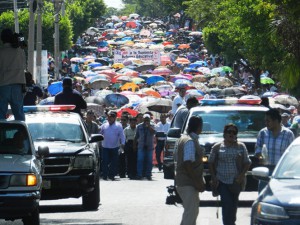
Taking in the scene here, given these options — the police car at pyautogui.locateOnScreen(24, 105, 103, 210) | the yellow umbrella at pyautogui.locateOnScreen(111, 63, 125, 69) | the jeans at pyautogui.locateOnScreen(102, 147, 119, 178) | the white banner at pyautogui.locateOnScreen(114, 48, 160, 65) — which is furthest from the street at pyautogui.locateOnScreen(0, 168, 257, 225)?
the yellow umbrella at pyautogui.locateOnScreen(111, 63, 125, 69)

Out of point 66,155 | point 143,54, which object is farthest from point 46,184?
point 143,54

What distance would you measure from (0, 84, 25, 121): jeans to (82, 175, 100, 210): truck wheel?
85.0 inches

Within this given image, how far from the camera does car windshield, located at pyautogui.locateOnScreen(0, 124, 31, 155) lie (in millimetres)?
16375

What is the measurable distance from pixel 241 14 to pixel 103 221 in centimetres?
2731

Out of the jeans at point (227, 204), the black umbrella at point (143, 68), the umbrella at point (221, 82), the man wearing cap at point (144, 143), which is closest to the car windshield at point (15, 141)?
the jeans at point (227, 204)

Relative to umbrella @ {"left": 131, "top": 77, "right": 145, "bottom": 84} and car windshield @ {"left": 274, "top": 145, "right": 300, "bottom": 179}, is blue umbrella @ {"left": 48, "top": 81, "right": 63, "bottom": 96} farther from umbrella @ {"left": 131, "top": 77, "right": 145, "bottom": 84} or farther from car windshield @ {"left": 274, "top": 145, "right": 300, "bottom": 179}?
car windshield @ {"left": 274, "top": 145, "right": 300, "bottom": 179}

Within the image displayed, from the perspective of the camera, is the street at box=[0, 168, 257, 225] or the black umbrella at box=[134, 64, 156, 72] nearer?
the street at box=[0, 168, 257, 225]

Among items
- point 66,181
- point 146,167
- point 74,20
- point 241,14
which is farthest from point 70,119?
point 74,20

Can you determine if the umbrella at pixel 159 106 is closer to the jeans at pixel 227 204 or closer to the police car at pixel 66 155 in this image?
the police car at pixel 66 155

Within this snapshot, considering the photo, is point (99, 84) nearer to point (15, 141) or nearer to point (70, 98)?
point (70, 98)

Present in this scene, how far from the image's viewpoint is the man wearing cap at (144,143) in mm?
30375

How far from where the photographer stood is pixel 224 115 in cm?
2122

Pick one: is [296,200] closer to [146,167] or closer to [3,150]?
[3,150]

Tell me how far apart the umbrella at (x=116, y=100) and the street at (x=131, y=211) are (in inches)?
913
